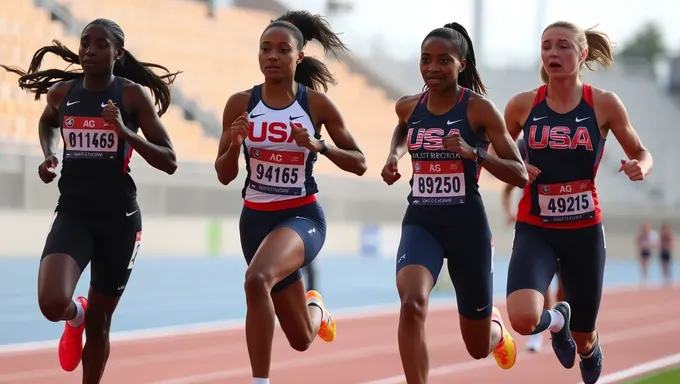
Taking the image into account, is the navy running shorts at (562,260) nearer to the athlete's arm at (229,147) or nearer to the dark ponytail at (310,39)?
the dark ponytail at (310,39)

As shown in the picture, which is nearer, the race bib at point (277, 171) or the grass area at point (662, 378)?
the race bib at point (277, 171)

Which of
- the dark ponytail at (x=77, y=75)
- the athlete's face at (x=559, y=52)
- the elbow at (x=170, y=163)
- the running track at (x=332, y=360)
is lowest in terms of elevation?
the running track at (x=332, y=360)

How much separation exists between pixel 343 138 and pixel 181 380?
2925 mm

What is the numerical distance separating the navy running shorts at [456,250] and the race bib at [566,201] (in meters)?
0.49

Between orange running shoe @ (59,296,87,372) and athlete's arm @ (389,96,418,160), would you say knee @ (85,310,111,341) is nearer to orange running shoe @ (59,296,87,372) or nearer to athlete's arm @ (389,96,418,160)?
orange running shoe @ (59,296,87,372)

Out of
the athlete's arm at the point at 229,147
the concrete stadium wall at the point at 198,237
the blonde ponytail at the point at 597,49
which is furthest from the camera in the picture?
the concrete stadium wall at the point at 198,237

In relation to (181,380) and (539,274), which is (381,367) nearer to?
(181,380)

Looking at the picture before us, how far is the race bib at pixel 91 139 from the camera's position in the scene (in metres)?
6.31

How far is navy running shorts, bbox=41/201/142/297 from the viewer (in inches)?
245

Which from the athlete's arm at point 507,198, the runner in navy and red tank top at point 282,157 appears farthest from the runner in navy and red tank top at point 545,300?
the runner in navy and red tank top at point 282,157

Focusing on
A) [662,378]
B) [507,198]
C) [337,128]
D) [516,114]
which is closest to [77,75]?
[337,128]

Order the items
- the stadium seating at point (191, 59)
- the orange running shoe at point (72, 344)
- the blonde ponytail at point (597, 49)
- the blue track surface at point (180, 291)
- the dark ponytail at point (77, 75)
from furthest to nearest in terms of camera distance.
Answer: the stadium seating at point (191, 59) → the blue track surface at point (180, 291) → the blonde ponytail at point (597, 49) → the dark ponytail at point (77, 75) → the orange running shoe at point (72, 344)

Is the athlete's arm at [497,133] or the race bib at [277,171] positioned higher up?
the athlete's arm at [497,133]

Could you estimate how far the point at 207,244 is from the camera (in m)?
25.4
